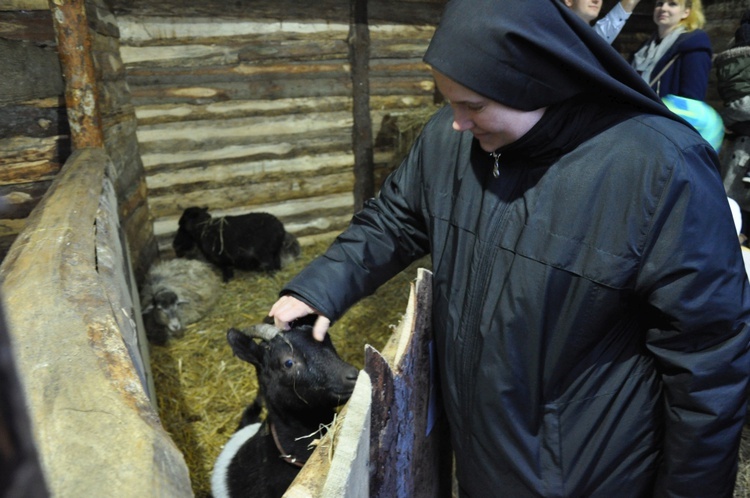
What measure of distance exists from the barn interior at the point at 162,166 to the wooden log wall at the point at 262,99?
21mm

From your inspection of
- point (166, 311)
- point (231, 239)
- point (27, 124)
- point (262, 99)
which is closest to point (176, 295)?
point (166, 311)

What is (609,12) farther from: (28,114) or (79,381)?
(79,381)

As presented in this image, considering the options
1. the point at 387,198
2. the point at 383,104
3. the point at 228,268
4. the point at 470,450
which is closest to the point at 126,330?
the point at 387,198

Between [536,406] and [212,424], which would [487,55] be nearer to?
[536,406]

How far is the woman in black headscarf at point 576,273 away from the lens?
151 centimetres

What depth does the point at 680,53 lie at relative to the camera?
13.7 feet

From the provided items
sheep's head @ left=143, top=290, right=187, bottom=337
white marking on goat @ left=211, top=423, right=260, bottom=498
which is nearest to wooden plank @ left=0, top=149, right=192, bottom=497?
white marking on goat @ left=211, top=423, right=260, bottom=498

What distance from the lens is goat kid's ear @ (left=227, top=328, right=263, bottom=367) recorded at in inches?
103

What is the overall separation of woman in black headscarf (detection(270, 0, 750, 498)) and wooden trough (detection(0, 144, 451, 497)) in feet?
0.92

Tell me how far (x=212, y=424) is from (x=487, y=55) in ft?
12.3

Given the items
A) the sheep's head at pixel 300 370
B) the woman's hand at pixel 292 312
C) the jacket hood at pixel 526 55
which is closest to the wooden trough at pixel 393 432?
the woman's hand at pixel 292 312

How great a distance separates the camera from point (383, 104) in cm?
750

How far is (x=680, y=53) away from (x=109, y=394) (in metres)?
4.78

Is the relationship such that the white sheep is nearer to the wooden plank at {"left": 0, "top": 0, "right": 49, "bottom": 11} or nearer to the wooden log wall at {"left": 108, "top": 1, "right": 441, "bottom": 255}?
the wooden log wall at {"left": 108, "top": 1, "right": 441, "bottom": 255}
